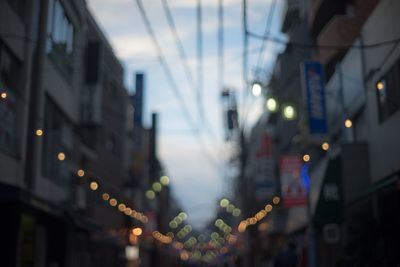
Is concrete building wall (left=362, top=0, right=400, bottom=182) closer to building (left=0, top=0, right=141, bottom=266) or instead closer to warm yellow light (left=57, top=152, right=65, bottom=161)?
building (left=0, top=0, right=141, bottom=266)

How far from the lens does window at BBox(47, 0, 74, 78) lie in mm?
21109

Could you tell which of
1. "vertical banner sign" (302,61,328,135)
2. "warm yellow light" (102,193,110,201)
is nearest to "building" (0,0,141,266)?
"warm yellow light" (102,193,110,201)

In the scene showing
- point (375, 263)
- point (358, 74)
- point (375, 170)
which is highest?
point (358, 74)

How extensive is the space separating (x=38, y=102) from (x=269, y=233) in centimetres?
2571

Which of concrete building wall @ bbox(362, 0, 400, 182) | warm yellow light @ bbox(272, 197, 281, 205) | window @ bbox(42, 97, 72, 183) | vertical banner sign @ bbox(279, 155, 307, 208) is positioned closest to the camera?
concrete building wall @ bbox(362, 0, 400, 182)

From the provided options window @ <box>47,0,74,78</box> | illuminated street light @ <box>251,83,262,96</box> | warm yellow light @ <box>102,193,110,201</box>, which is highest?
window @ <box>47,0,74,78</box>

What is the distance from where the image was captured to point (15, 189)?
16.0 meters

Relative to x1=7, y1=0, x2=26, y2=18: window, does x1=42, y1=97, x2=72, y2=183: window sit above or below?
below

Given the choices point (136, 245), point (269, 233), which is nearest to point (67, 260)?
point (269, 233)

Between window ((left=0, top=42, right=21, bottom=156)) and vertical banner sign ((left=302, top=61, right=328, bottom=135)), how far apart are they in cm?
955

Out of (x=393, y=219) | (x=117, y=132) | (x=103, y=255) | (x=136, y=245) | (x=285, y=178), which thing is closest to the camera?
(x=393, y=219)

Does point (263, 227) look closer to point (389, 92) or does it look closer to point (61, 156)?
point (61, 156)

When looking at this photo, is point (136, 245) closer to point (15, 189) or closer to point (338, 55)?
point (338, 55)

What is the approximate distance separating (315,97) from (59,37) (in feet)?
30.6
